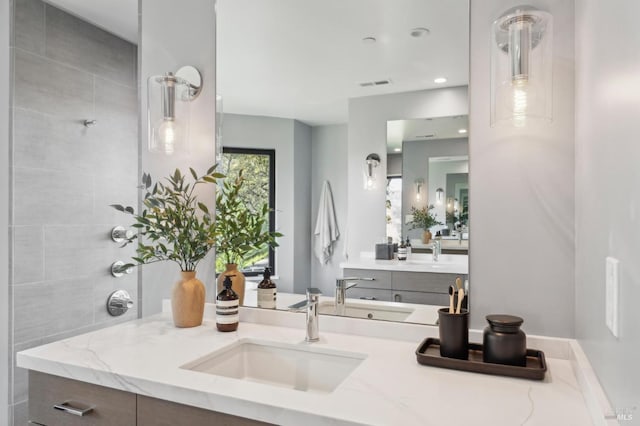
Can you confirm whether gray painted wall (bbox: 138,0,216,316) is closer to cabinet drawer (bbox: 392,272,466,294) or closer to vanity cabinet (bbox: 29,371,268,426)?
vanity cabinet (bbox: 29,371,268,426)

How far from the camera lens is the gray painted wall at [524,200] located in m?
1.28

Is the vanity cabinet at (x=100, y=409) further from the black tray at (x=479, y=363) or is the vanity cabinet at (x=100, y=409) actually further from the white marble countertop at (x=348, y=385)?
the black tray at (x=479, y=363)

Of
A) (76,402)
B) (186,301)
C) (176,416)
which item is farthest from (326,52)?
(76,402)

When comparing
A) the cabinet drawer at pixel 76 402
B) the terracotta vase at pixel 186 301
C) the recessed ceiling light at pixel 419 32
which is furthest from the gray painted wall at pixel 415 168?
the cabinet drawer at pixel 76 402

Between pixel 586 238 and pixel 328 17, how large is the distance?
3.85 ft

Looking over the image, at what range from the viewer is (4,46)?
2.12 m

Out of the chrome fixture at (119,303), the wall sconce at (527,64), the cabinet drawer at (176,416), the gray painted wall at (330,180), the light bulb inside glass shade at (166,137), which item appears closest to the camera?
the cabinet drawer at (176,416)

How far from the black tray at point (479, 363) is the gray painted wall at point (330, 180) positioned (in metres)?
0.49

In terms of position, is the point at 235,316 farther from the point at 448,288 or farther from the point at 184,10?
the point at 184,10

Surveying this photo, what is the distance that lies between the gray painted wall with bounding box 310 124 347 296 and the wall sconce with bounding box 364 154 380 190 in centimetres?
9

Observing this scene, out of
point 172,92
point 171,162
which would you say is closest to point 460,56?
point 172,92

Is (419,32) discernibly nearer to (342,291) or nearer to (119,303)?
(342,291)

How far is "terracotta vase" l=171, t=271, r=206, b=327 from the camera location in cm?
162

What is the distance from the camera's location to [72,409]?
124 cm
